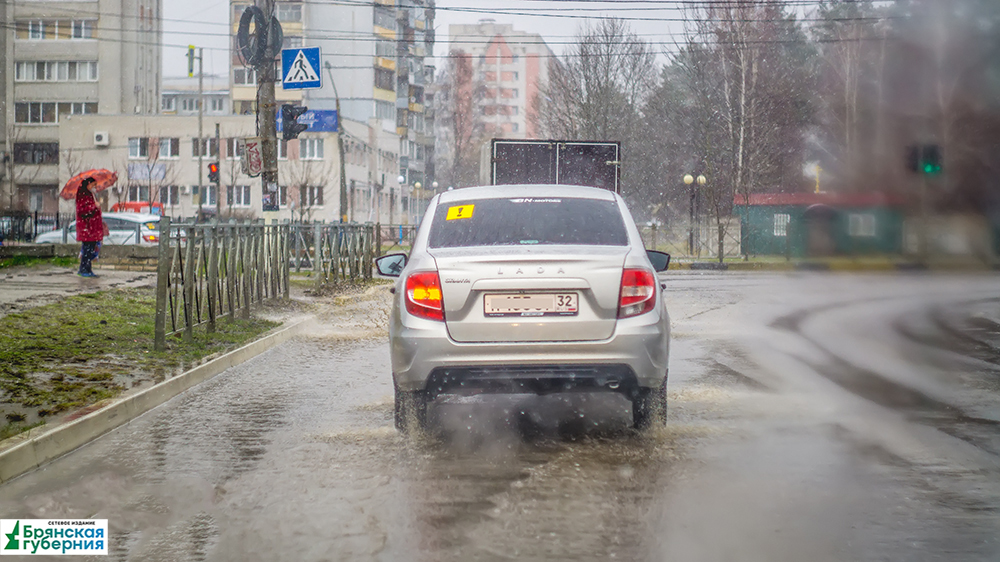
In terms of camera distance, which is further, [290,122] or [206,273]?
[290,122]

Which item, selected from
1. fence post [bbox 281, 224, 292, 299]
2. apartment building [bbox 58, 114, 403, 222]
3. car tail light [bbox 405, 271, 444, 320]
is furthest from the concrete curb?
apartment building [bbox 58, 114, 403, 222]

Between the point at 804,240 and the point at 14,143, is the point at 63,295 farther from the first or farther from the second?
the point at 14,143

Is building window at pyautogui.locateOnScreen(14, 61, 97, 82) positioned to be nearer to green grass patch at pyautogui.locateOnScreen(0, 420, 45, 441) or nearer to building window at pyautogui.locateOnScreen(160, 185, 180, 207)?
building window at pyautogui.locateOnScreen(160, 185, 180, 207)

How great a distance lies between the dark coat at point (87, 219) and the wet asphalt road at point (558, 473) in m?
11.5

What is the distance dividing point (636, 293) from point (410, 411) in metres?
1.60

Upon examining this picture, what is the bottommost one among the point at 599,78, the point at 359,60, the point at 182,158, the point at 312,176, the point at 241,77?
the point at 312,176

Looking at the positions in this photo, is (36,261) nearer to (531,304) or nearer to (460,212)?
(460,212)

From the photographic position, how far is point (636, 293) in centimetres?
687

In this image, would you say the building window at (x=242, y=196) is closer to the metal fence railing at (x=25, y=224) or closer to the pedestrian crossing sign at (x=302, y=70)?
the metal fence railing at (x=25, y=224)

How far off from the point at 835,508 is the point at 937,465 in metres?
1.33

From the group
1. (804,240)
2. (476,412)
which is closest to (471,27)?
(804,240)

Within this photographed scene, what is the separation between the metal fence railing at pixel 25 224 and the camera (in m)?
38.9

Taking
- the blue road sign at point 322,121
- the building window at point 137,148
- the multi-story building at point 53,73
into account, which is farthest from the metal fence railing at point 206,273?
the multi-story building at point 53,73

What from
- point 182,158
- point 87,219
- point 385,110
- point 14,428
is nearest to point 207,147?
point 182,158
